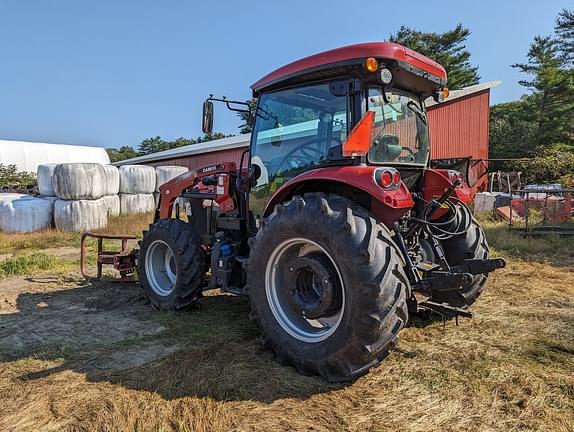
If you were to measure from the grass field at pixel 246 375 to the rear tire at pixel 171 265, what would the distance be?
20cm

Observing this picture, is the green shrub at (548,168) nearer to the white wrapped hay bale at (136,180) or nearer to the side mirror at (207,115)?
the white wrapped hay bale at (136,180)

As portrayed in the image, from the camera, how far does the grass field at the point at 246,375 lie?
92.6 inches

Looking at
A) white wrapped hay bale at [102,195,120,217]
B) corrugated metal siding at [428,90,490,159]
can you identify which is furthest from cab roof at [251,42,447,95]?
corrugated metal siding at [428,90,490,159]

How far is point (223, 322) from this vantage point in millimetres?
3994

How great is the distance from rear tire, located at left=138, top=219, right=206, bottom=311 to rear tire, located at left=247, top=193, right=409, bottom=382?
1159 mm

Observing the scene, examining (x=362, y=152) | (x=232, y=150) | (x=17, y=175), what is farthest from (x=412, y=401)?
(x=17, y=175)

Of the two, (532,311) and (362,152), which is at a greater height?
(362,152)

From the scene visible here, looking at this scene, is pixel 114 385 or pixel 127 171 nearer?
pixel 114 385

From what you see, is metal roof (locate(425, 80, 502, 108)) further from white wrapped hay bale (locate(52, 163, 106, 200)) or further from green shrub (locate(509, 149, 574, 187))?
white wrapped hay bale (locate(52, 163, 106, 200))

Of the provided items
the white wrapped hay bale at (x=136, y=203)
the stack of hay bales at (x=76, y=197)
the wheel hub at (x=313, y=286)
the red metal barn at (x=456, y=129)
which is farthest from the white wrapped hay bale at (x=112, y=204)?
the wheel hub at (x=313, y=286)

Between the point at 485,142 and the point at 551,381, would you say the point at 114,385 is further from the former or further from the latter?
the point at 485,142

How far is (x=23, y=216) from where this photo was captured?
33.1 ft

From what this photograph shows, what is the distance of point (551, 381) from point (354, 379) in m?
1.21

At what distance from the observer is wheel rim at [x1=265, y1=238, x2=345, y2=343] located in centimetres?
297
